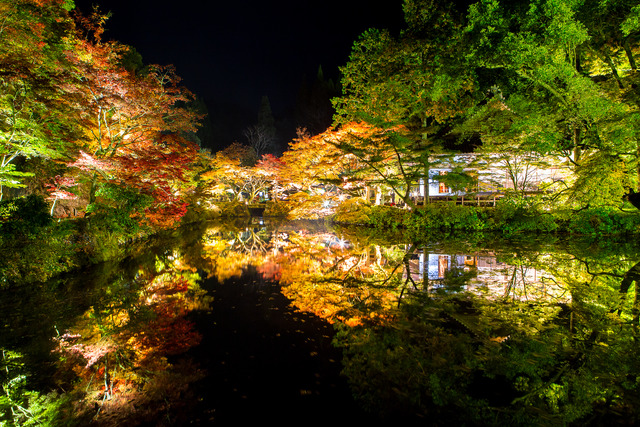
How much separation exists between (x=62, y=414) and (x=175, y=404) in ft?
2.90

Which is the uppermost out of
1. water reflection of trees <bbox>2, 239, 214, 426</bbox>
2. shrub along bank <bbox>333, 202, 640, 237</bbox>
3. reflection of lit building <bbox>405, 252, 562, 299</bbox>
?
shrub along bank <bbox>333, 202, 640, 237</bbox>

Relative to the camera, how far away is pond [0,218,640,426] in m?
2.27

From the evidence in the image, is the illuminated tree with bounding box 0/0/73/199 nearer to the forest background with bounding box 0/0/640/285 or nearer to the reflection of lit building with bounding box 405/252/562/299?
the forest background with bounding box 0/0/640/285

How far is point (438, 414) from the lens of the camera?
2.14 m

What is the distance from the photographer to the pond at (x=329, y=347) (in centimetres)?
227

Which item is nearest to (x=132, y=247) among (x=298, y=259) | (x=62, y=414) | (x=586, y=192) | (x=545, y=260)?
(x=298, y=259)

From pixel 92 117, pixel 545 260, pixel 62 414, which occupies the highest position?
pixel 92 117

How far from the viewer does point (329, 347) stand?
10.6ft

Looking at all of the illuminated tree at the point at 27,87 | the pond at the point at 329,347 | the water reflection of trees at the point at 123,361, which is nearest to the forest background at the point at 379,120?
the illuminated tree at the point at 27,87

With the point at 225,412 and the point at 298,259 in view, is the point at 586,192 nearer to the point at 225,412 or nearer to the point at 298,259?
the point at 298,259

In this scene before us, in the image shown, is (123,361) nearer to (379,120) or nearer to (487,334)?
(487,334)

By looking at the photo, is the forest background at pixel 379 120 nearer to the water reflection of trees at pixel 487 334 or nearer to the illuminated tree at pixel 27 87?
the illuminated tree at pixel 27 87

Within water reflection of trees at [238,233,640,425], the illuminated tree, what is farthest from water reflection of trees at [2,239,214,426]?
the illuminated tree

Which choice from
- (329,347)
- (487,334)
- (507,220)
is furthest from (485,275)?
(507,220)
